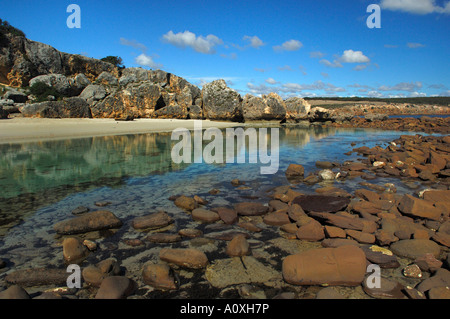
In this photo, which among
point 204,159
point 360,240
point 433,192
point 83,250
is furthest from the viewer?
point 204,159

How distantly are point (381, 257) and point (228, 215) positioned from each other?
8.00 feet

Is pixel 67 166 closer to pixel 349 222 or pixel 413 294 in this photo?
pixel 349 222

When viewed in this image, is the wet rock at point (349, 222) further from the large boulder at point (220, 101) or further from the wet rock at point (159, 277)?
the large boulder at point (220, 101)

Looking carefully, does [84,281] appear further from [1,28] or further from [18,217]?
[1,28]

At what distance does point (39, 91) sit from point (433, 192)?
3533 centimetres

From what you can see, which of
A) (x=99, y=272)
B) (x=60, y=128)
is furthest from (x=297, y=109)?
(x=99, y=272)

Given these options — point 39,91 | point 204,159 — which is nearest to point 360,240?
point 204,159

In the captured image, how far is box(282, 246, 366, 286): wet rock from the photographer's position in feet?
9.50

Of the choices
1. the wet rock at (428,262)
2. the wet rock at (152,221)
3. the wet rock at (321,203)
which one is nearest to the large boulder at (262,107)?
the wet rock at (321,203)

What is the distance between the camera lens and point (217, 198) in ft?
20.3

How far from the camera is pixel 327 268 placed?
2.97 metres

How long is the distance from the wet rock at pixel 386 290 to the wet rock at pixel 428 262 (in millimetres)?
597
